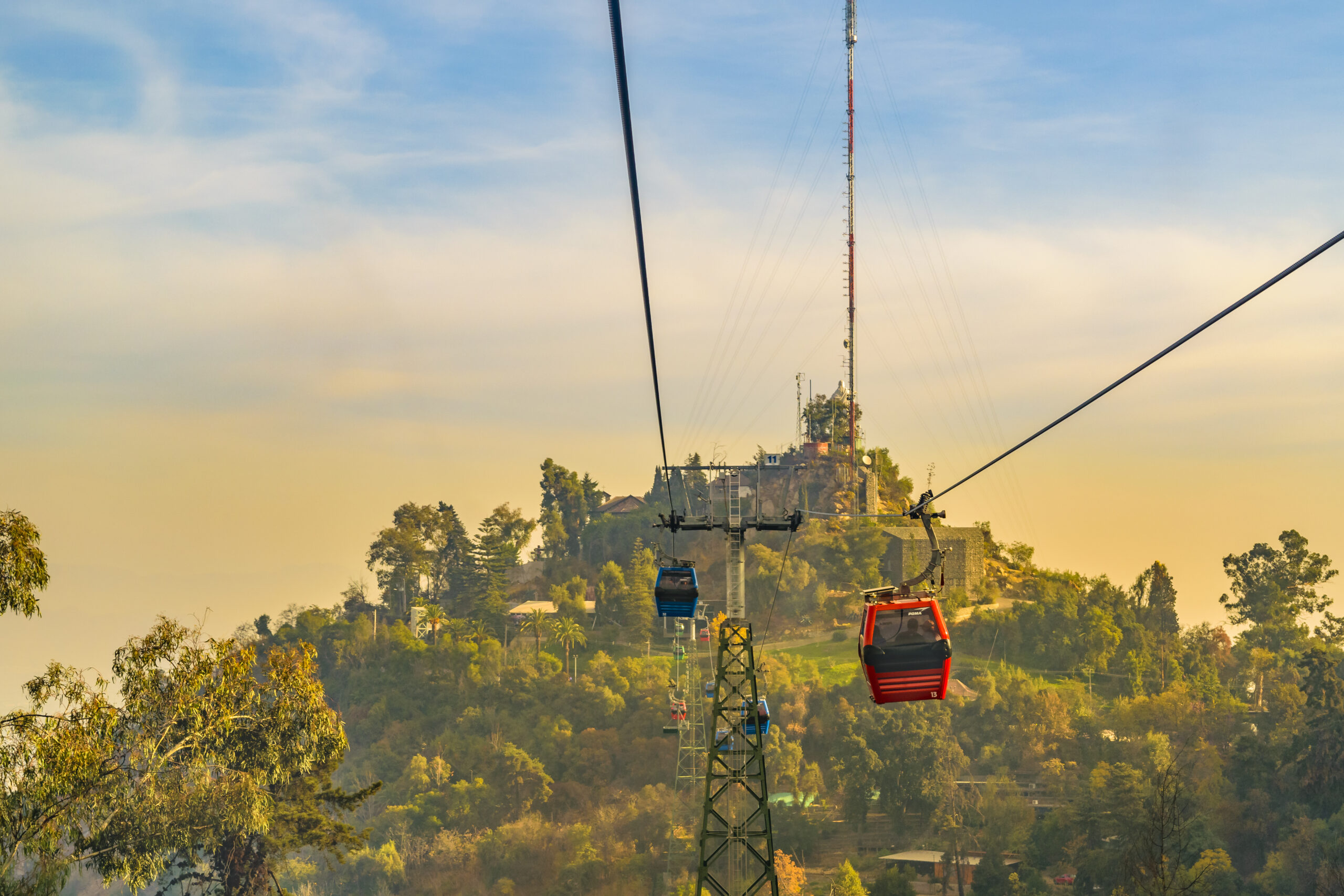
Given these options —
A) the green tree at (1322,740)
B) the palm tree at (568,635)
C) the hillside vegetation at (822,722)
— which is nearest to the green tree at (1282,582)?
the hillside vegetation at (822,722)

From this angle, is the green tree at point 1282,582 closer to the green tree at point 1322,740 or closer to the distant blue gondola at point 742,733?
the green tree at point 1322,740

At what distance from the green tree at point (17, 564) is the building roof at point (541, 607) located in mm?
127179

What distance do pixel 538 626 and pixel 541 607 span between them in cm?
713

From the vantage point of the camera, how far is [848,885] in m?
84.7

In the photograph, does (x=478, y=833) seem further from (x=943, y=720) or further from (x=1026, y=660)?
(x=1026, y=660)

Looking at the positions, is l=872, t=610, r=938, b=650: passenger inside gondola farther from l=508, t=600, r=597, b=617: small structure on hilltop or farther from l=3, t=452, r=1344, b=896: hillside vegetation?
l=508, t=600, r=597, b=617: small structure on hilltop

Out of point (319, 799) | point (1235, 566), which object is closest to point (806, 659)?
point (1235, 566)

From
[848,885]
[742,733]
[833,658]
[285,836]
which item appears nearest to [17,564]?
[742,733]

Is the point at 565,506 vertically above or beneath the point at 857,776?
above

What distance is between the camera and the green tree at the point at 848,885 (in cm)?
8419

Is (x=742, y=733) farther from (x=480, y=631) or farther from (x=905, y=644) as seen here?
(x=480, y=631)

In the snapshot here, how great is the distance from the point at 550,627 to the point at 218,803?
362ft

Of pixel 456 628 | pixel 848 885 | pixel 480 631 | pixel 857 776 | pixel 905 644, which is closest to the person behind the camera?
pixel 905 644

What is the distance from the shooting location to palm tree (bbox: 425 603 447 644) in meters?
151
